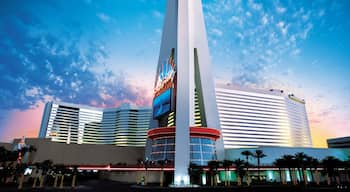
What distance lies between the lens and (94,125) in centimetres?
18812

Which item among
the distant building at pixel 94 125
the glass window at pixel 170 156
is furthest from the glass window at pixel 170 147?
the distant building at pixel 94 125

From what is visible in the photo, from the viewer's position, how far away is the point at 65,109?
7096 inches

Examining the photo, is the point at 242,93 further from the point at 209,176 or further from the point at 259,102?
the point at 209,176

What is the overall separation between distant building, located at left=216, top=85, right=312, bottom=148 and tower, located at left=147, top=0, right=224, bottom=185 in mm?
44538

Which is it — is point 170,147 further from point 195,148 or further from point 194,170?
point 194,170

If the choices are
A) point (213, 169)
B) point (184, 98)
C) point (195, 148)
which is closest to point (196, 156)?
point (195, 148)

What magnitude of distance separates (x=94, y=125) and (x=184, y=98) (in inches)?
5837

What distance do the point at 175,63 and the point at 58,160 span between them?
170 ft

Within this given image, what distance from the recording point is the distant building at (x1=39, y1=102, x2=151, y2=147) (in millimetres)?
172625

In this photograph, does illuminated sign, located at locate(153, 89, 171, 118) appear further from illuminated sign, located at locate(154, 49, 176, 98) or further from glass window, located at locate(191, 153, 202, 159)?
glass window, located at locate(191, 153, 202, 159)

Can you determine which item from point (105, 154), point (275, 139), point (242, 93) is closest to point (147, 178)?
point (105, 154)

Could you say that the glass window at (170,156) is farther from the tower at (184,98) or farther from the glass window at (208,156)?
the glass window at (208,156)

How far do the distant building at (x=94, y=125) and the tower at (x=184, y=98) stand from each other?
3756 inches

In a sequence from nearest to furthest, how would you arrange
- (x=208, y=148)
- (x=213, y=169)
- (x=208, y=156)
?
1. (x=213, y=169)
2. (x=208, y=156)
3. (x=208, y=148)
